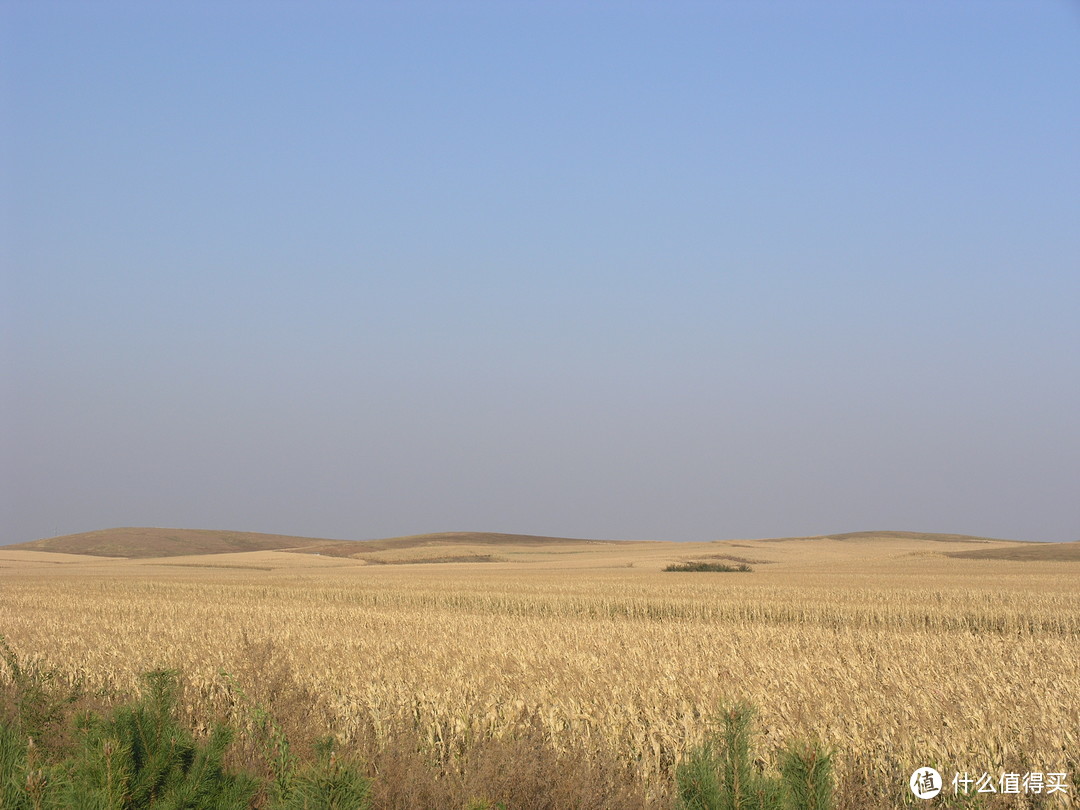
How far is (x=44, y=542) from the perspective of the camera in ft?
356

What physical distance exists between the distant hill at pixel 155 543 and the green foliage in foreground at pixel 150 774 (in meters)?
103

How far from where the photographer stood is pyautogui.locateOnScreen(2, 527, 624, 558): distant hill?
325 ft

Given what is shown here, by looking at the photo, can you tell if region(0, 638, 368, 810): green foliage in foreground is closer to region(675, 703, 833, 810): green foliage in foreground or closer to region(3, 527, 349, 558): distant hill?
region(675, 703, 833, 810): green foliage in foreground

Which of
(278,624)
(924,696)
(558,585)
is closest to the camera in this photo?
(924,696)

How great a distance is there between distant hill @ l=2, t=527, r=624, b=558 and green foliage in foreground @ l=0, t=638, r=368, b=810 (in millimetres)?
88157

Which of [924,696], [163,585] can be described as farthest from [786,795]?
[163,585]

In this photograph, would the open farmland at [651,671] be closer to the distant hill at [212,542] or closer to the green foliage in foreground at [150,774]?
the green foliage in foreground at [150,774]

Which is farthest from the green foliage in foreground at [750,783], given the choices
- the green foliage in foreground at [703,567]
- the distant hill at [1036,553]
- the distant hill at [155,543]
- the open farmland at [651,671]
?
the distant hill at [155,543]

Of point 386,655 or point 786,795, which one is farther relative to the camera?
point 386,655

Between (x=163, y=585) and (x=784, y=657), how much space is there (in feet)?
106

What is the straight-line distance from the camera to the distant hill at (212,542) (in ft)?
325

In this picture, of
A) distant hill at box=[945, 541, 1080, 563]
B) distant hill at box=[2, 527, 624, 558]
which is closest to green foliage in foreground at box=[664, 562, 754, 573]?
distant hill at box=[945, 541, 1080, 563]

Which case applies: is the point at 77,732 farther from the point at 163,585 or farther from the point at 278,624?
the point at 163,585

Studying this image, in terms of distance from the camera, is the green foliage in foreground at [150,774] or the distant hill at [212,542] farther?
the distant hill at [212,542]
